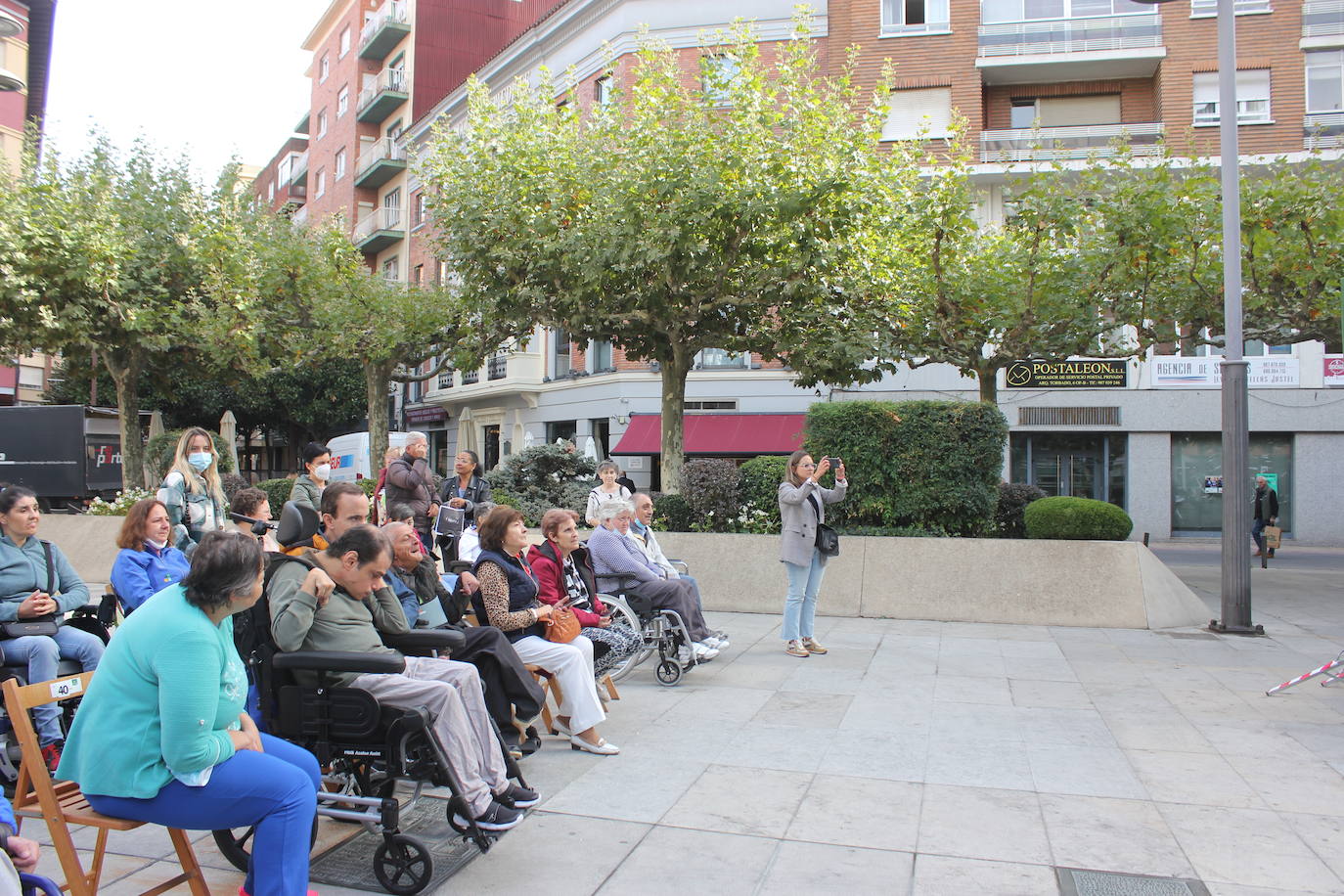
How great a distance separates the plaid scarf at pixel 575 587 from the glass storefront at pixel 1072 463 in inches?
822

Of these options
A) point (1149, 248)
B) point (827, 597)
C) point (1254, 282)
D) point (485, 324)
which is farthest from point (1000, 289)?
point (485, 324)

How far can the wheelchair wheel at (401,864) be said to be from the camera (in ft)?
11.8

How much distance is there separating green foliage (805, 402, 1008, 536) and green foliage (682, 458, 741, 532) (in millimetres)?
1295

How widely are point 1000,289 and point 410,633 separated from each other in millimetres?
11518

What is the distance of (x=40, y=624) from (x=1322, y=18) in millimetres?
28874

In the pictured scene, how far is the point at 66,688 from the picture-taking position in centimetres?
352

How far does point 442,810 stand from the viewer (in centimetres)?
451

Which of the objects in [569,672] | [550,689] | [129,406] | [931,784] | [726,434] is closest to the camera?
[931,784]

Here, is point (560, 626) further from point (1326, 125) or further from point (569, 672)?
point (1326, 125)

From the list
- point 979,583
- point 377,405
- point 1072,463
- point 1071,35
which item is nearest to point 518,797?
point 979,583

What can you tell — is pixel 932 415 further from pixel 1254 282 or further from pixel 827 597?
pixel 1254 282

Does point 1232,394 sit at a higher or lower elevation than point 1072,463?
higher

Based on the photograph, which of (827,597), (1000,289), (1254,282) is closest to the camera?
(827,597)

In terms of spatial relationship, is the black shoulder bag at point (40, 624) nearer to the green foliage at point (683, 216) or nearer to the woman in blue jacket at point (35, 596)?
the woman in blue jacket at point (35, 596)
